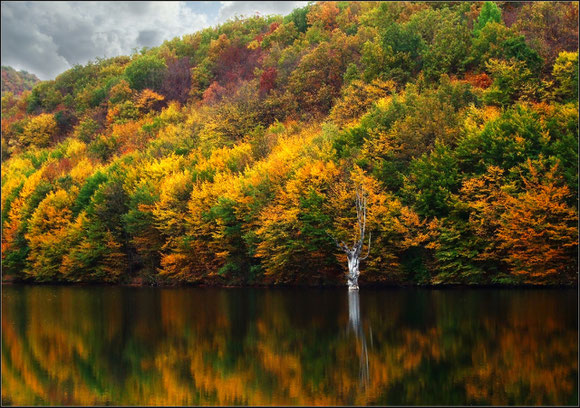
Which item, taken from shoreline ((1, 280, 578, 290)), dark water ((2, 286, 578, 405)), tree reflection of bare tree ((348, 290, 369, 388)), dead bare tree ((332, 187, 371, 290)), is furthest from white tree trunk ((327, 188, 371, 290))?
dark water ((2, 286, 578, 405))

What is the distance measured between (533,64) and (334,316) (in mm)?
32078

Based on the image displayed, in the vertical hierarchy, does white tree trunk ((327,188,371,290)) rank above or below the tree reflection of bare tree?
above

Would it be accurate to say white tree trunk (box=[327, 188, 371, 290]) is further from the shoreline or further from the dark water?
the dark water

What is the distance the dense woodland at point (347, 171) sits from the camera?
42281mm

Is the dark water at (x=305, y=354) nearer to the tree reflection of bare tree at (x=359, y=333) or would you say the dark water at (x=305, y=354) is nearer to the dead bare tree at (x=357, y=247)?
the tree reflection of bare tree at (x=359, y=333)

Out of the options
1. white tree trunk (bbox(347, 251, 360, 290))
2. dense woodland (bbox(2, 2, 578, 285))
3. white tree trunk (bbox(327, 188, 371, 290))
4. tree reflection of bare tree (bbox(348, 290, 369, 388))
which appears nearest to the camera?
tree reflection of bare tree (bbox(348, 290, 369, 388))

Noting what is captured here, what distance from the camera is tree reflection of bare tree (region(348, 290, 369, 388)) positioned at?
54.5ft

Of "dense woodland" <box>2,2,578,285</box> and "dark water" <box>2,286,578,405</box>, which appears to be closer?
"dark water" <box>2,286,578,405</box>

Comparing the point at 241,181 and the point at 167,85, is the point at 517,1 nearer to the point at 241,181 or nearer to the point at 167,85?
the point at 241,181

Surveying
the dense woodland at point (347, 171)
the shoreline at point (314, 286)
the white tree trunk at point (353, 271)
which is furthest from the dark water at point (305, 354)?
the white tree trunk at point (353, 271)

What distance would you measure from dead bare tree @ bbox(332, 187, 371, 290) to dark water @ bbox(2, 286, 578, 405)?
1163 centimetres

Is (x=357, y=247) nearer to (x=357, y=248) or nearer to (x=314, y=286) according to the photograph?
(x=357, y=248)

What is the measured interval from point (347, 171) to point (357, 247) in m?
6.77

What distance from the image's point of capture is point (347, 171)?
50281 mm
